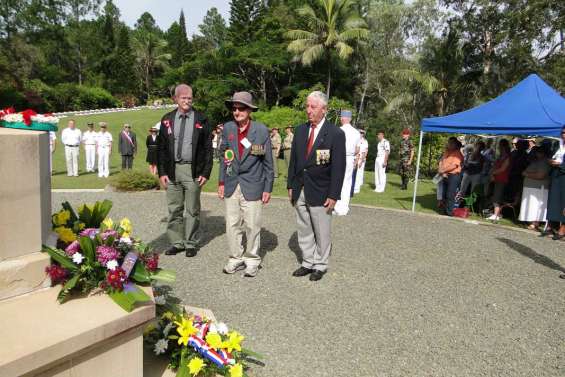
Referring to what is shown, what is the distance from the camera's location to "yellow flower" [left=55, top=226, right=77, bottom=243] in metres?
2.65

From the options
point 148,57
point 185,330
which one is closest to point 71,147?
point 185,330

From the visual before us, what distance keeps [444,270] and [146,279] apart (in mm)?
4123

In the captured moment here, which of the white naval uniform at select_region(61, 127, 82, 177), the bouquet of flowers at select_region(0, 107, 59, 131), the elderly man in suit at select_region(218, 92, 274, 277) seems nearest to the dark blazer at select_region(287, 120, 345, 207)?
the elderly man in suit at select_region(218, 92, 274, 277)

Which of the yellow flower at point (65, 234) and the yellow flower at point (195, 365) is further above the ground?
the yellow flower at point (65, 234)

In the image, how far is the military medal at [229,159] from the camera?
4.68 metres

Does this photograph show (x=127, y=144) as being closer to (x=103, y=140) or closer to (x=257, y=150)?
(x=103, y=140)

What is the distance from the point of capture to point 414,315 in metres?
4.04

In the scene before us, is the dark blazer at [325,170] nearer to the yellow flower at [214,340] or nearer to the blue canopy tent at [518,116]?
the yellow flower at [214,340]

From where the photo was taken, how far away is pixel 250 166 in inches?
184

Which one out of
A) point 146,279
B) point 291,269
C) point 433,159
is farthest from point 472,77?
point 146,279

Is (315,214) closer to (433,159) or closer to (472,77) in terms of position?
(433,159)

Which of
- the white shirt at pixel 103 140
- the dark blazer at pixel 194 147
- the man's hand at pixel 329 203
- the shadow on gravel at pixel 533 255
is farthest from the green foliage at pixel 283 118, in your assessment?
the man's hand at pixel 329 203

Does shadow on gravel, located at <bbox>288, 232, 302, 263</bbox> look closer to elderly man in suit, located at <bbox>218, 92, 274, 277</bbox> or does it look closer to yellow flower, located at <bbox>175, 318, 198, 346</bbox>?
elderly man in suit, located at <bbox>218, 92, 274, 277</bbox>

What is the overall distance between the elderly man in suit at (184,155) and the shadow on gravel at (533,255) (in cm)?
490
